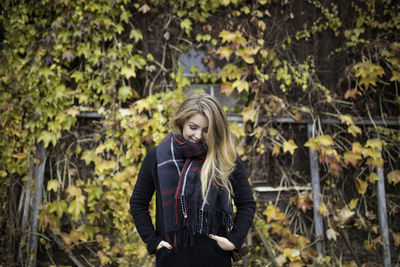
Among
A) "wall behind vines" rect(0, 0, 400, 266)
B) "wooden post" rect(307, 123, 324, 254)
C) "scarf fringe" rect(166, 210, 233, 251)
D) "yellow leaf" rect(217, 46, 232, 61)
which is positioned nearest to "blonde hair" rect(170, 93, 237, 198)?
"scarf fringe" rect(166, 210, 233, 251)

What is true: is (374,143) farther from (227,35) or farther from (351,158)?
(227,35)

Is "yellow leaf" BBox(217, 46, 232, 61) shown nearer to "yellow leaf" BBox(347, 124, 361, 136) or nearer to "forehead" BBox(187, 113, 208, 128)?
"yellow leaf" BBox(347, 124, 361, 136)

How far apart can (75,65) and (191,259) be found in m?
2.53

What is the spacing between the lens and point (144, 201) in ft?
5.52

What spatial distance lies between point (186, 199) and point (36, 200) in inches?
86.3

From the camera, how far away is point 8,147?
3.09 meters

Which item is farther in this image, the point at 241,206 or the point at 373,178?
the point at 373,178

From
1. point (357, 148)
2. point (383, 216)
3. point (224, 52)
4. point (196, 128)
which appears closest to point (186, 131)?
point (196, 128)

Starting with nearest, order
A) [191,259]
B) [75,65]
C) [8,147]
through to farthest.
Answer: [191,259] → [8,147] → [75,65]

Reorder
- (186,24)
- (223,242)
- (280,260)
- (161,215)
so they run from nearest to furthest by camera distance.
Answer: (223,242) → (161,215) → (280,260) → (186,24)

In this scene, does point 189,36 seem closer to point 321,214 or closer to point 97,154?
point 97,154

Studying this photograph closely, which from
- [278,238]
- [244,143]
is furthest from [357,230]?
[244,143]

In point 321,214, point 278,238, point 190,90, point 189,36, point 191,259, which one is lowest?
point 278,238

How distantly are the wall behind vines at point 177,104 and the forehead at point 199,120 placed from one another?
1.51 meters
